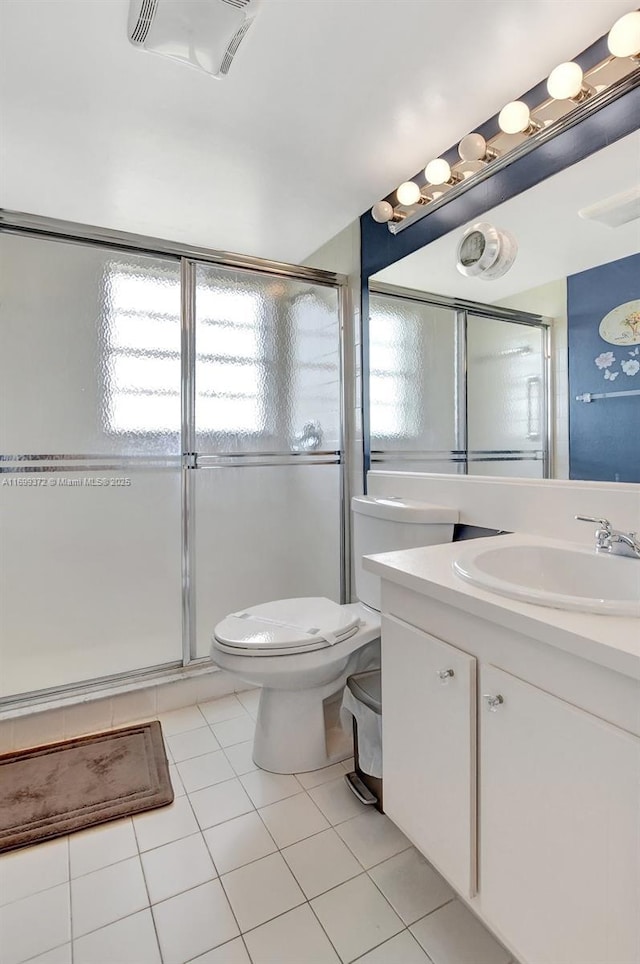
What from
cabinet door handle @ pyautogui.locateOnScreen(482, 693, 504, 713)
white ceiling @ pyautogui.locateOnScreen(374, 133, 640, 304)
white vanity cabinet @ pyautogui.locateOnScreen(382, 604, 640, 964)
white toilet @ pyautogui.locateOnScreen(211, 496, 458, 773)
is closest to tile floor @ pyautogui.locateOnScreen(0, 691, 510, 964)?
white toilet @ pyautogui.locateOnScreen(211, 496, 458, 773)

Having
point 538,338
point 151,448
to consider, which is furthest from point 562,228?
point 151,448

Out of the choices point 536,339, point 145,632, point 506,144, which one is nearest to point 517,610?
point 536,339

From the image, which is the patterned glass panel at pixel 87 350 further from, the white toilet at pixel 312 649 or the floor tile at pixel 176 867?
the floor tile at pixel 176 867

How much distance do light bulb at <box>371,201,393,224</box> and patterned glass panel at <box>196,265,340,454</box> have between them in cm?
56

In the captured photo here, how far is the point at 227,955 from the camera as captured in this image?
1.04 metres

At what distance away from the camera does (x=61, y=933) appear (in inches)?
43.5

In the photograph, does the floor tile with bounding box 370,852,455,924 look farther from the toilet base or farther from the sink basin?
→ the sink basin

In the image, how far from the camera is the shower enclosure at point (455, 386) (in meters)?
1.46

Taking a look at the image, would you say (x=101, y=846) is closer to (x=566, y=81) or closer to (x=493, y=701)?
(x=493, y=701)

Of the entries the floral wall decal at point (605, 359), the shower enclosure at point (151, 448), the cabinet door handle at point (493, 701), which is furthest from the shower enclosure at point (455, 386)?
the cabinet door handle at point (493, 701)

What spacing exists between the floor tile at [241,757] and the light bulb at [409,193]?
2064 millimetres

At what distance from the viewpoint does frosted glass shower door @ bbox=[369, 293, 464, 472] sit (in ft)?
5.88

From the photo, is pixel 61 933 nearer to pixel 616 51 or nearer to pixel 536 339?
pixel 536 339

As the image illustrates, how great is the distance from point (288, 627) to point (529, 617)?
39.6 inches
